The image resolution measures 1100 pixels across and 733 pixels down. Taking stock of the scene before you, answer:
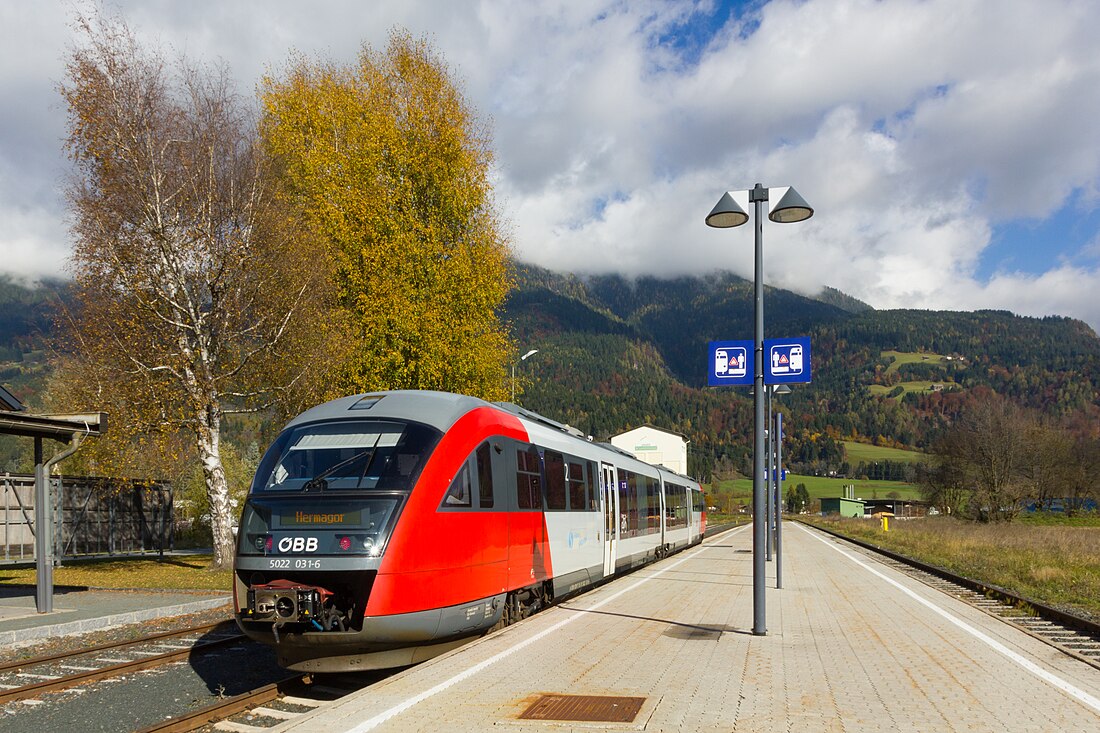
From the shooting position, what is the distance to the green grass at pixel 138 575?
64.0 feet

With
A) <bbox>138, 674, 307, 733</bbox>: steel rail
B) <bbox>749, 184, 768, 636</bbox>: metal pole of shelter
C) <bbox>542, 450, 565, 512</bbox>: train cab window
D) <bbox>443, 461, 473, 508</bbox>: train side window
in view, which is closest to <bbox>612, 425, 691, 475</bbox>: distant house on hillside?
<bbox>542, 450, 565, 512</bbox>: train cab window

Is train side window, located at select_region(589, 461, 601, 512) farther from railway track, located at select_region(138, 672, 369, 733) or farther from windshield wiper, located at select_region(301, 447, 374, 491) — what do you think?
Answer: windshield wiper, located at select_region(301, 447, 374, 491)

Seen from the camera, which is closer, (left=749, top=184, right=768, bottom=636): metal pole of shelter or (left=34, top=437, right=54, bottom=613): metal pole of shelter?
(left=749, top=184, right=768, bottom=636): metal pole of shelter

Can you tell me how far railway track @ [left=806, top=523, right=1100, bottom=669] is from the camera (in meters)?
11.2

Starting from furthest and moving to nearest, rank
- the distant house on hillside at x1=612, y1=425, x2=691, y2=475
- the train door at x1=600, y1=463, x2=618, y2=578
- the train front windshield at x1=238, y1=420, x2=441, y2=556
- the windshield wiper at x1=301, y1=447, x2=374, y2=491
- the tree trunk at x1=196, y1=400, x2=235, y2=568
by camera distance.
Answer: the distant house on hillside at x1=612, y1=425, x2=691, y2=475 → the tree trunk at x1=196, y1=400, x2=235, y2=568 → the train door at x1=600, y1=463, x2=618, y2=578 → the windshield wiper at x1=301, y1=447, x2=374, y2=491 → the train front windshield at x1=238, y1=420, x2=441, y2=556

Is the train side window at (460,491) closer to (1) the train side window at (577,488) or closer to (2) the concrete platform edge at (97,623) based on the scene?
(1) the train side window at (577,488)

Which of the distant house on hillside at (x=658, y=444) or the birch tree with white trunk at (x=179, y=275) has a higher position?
the birch tree with white trunk at (x=179, y=275)

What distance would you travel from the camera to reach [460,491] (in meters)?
10.0

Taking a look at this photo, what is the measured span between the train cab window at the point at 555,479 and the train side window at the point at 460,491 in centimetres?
332

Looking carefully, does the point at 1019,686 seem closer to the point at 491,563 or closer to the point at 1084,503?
the point at 491,563

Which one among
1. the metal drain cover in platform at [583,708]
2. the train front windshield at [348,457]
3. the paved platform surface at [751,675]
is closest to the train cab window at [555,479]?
the paved platform surface at [751,675]

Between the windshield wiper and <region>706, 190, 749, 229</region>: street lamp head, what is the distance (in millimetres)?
5191

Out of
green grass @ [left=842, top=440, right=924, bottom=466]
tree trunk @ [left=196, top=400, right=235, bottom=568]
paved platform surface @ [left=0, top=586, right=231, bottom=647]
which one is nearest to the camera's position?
paved platform surface @ [left=0, top=586, right=231, bottom=647]

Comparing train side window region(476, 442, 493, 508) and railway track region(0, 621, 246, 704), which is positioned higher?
train side window region(476, 442, 493, 508)
